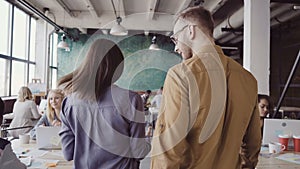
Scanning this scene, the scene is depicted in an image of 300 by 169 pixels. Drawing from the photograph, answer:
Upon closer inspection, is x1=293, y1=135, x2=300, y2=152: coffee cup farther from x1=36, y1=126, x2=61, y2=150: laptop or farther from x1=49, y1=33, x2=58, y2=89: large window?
x1=49, y1=33, x2=58, y2=89: large window

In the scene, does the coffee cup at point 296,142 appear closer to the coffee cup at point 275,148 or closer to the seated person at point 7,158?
the coffee cup at point 275,148

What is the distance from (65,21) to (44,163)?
8.09 metres

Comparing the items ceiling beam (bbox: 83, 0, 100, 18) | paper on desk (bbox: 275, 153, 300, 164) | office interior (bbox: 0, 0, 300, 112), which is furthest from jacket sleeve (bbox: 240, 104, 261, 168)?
ceiling beam (bbox: 83, 0, 100, 18)

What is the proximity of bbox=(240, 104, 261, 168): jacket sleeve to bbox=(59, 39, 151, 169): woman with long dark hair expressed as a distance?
0.44 m

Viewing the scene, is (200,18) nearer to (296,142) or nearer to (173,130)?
(173,130)

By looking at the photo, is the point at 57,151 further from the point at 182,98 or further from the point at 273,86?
the point at 273,86

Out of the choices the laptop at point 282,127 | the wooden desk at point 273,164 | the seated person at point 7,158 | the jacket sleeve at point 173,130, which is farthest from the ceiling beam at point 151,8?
the jacket sleeve at point 173,130

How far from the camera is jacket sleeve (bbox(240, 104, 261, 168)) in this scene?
1.28 meters

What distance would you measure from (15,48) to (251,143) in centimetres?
764

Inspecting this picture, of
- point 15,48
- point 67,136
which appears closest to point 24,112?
point 15,48

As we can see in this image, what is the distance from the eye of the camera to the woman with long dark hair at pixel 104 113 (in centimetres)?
137

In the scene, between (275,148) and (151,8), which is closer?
(275,148)

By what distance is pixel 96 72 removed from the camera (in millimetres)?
1392

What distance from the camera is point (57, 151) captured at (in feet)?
7.91
